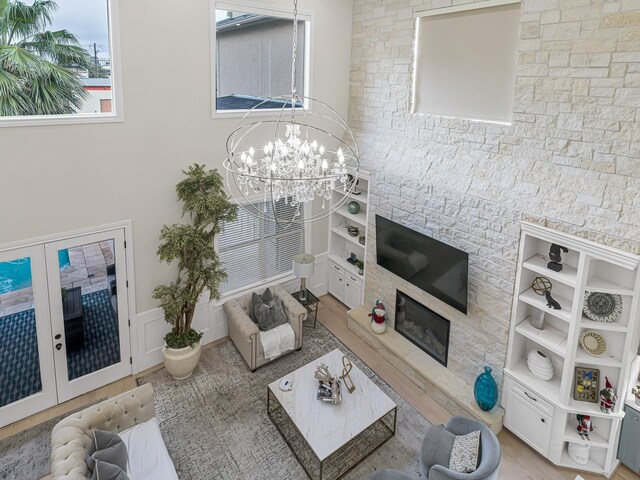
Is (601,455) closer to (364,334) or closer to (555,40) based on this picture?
(364,334)

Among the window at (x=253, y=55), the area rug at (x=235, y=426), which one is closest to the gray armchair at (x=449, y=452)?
the area rug at (x=235, y=426)

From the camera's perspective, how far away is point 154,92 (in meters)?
5.48

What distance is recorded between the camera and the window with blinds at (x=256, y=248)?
274 inches

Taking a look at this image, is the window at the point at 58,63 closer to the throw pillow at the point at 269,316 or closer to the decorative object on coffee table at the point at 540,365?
the throw pillow at the point at 269,316

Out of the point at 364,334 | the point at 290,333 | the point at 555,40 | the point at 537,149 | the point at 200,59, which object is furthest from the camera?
the point at 364,334

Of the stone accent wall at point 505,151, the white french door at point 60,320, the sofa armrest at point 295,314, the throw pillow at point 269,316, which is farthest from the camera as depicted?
the sofa armrest at point 295,314

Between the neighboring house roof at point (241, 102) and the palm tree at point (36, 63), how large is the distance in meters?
1.73

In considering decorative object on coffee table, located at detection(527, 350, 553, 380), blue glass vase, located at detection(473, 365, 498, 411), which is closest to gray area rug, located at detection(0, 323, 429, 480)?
blue glass vase, located at detection(473, 365, 498, 411)

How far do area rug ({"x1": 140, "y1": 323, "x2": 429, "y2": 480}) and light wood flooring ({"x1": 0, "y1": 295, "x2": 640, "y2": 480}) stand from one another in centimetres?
16

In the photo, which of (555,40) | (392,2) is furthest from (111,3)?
(555,40)

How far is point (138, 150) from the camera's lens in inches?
218

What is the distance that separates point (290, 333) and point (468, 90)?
4.21m

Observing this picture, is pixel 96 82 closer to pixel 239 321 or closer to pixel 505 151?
pixel 239 321

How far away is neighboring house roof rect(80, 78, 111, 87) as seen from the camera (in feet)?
16.8
